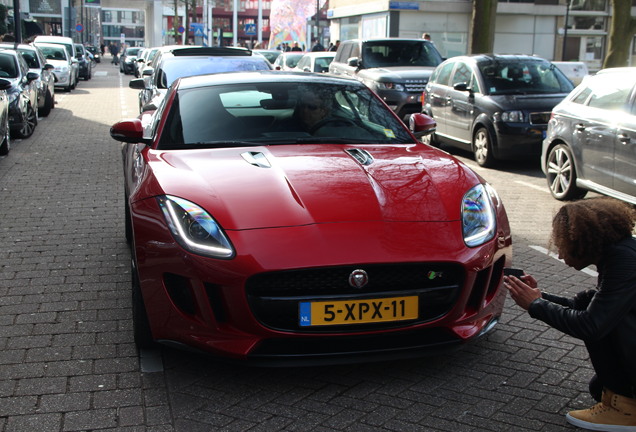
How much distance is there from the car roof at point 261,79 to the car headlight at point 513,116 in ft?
19.9

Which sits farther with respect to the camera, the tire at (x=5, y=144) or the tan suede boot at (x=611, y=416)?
the tire at (x=5, y=144)

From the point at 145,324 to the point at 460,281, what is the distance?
1572 millimetres

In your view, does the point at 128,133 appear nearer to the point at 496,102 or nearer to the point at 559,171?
the point at 559,171

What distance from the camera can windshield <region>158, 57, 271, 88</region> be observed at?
1111cm

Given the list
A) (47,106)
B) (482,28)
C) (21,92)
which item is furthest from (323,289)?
(482,28)

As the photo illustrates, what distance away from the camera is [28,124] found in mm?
14812

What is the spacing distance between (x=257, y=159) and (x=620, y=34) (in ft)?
54.2

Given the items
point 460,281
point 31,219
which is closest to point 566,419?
point 460,281

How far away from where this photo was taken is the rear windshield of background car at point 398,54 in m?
17.9

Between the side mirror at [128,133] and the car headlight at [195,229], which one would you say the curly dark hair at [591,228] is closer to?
the car headlight at [195,229]

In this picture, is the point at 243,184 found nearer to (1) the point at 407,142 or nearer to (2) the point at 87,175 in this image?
(1) the point at 407,142

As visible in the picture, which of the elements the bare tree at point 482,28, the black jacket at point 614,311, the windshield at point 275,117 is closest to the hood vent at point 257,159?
the windshield at point 275,117

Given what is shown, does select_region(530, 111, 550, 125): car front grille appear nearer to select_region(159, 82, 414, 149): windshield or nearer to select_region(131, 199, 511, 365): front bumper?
select_region(159, 82, 414, 149): windshield

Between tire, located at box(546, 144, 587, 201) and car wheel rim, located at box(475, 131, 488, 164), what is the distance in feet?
7.69
